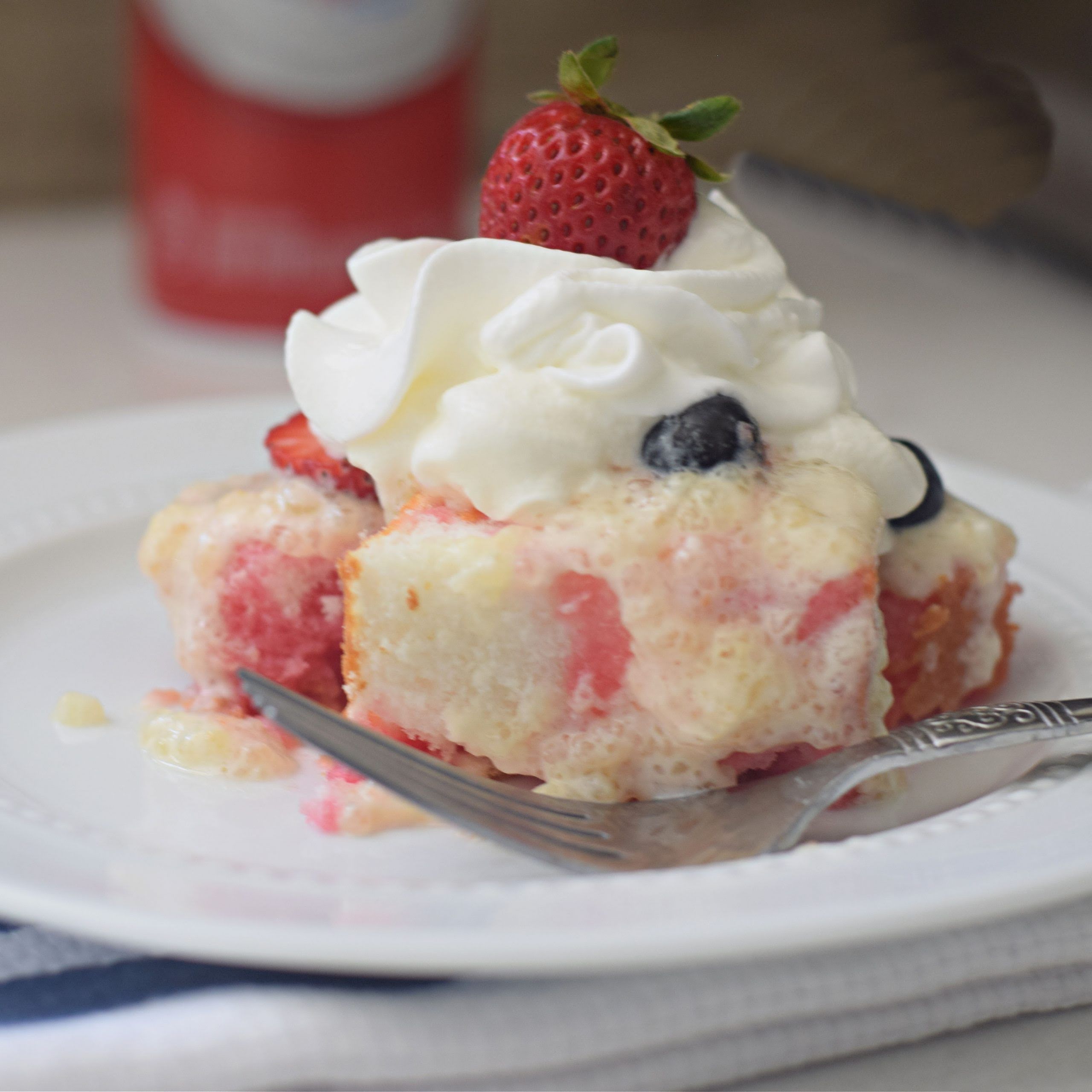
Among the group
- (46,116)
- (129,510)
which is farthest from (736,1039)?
(46,116)

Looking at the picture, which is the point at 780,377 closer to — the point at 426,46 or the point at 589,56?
the point at 589,56

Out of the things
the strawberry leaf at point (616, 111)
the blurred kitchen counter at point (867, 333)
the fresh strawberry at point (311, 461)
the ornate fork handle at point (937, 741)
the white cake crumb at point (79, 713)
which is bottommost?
the blurred kitchen counter at point (867, 333)

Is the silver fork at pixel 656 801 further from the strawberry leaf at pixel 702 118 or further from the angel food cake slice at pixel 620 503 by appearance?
the strawberry leaf at pixel 702 118

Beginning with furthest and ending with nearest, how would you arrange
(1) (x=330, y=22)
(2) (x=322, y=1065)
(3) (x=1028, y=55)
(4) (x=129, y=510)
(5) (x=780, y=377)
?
(1) (x=330, y=22)
(3) (x=1028, y=55)
(4) (x=129, y=510)
(5) (x=780, y=377)
(2) (x=322, y=1065)

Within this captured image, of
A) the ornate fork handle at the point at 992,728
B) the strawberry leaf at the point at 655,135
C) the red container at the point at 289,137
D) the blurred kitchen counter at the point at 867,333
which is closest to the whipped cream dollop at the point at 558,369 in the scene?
the strawberry leaf at the point at 655,135

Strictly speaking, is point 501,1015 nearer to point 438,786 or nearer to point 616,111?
point 438,786
